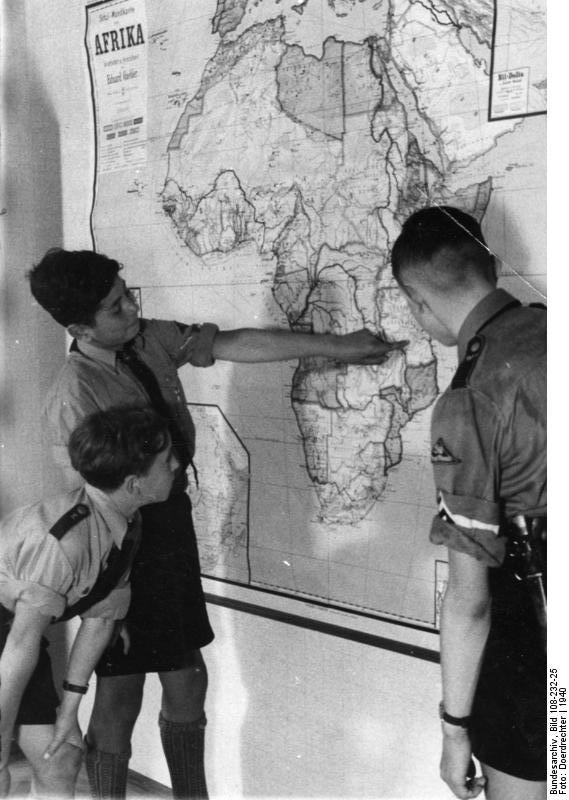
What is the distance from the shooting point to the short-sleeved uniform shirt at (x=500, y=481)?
34.9 inches

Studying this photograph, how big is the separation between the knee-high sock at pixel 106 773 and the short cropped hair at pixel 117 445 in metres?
0.42

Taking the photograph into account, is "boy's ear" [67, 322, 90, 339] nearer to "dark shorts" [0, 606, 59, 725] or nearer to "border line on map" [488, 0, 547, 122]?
"dark shorts" [0, 606, 59, 725]

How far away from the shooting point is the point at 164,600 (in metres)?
1.15

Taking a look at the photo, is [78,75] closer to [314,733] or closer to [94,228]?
[94,228]

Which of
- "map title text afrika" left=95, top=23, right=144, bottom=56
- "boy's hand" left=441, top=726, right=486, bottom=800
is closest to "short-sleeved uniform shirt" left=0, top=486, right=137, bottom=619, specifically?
"boy's hand" left=441, top=726, right=486, bottom=800

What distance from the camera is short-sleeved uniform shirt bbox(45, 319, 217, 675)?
1093 mm

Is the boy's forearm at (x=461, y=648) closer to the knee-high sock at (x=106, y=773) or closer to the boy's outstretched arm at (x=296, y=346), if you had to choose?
the boy's outstretched arm at (x=296, y=346)

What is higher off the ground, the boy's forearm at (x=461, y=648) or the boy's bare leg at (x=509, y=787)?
the boy's forearm at (x=461, y=648)

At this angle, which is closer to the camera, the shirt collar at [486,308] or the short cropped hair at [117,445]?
the shirt collar at [486,308]

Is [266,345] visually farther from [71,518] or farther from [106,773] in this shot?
[106,773]

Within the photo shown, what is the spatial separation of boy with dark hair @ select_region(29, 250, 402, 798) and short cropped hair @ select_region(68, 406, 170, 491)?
0.02 m

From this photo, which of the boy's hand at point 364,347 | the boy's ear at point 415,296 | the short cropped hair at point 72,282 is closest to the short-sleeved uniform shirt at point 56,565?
the short cropped hair at point 72,282

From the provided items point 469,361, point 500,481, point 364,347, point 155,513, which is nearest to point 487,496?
point 500,481

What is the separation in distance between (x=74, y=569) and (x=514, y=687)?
564 mm
